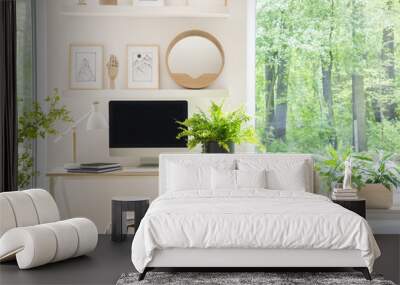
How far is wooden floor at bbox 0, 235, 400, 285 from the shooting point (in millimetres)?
4461

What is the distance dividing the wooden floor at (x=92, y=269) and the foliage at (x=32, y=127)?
126 cm

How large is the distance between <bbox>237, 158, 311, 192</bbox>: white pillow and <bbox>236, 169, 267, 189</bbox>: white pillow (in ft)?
0.35

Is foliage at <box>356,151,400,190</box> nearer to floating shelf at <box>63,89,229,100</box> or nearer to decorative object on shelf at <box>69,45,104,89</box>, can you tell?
floating shelf at <box>63,89,229,100</box>

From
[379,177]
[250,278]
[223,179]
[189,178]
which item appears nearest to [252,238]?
[250,278]

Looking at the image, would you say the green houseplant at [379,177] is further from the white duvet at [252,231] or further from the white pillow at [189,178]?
the white duvet at [252,231]

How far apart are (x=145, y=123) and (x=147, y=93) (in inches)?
12.7

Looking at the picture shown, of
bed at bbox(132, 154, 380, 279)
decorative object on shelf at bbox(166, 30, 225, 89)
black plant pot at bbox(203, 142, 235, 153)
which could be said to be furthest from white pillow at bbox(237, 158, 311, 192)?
decorative object on shelf at bbox(166, 30, 225, 89)

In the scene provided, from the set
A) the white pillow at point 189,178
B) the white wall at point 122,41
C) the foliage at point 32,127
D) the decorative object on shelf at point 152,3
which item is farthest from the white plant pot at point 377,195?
the foliage at point 32,127

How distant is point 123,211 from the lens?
5.82 meters

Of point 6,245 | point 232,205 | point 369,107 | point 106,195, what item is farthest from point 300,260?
point 369,107

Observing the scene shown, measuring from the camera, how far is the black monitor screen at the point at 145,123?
670 centimetres

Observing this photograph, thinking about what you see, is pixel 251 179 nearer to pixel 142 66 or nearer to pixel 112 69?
pixel 142 66

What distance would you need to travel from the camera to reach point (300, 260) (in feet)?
14.7

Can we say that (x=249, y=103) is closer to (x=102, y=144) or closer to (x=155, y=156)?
(x=155, y=156)
